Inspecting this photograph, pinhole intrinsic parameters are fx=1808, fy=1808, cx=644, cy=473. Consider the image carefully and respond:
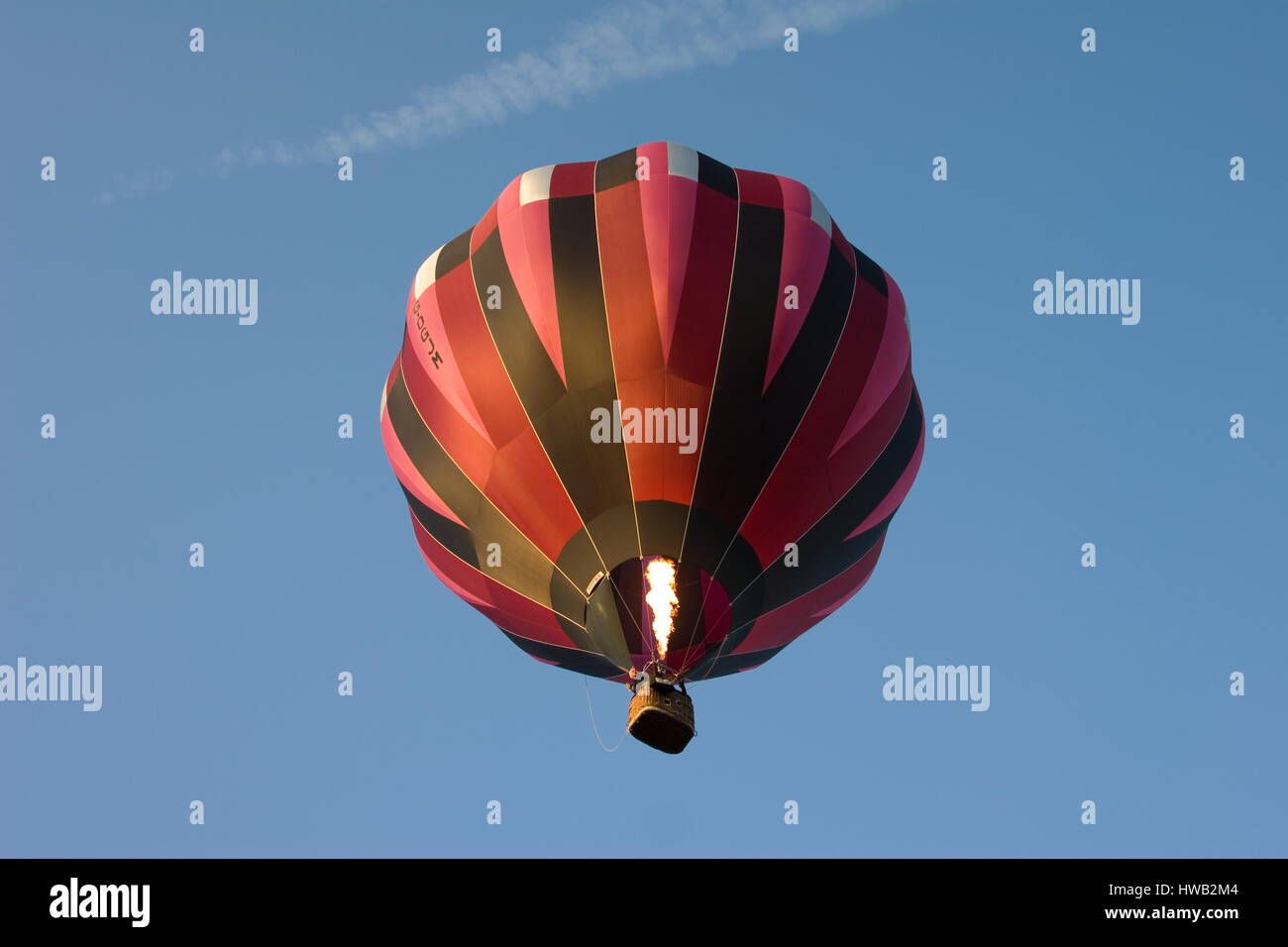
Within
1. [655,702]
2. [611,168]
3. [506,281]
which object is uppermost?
[611,168]

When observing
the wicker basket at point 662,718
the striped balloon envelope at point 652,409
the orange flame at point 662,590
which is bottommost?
the wicker basket at point 662,718

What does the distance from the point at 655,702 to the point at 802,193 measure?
5.58 m

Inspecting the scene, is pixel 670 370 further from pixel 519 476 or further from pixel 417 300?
pixel 417 300

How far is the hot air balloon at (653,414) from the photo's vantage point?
16.2 meters

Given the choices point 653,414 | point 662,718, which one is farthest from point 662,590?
point 653,414

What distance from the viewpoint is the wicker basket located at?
15.5m

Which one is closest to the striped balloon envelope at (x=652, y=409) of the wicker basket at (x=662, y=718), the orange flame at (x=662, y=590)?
the orange flame at (x=662, y=590)

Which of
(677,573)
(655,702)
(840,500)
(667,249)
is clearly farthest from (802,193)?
(655,702)

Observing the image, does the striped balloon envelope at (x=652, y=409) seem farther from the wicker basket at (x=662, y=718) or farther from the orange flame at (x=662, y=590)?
the wicker basket at (x=662, y=718)

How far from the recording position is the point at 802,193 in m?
18.0

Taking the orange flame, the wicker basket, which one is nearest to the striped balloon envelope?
the orange flame

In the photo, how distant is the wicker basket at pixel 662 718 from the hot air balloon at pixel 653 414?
19mm

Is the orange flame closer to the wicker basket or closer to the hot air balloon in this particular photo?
the hot air balloon

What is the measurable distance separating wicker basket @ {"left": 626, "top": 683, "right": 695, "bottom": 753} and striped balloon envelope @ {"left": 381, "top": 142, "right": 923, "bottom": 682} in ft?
1.49
